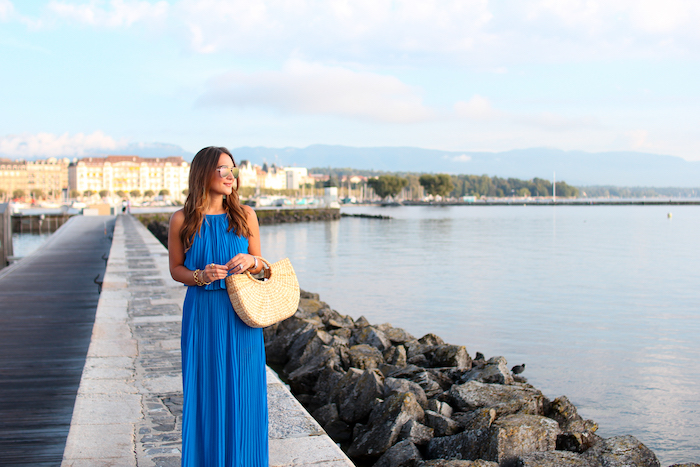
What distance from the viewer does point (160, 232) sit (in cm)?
3522

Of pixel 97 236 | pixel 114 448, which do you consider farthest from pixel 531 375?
pixel 97 236

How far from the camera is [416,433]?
5352 mm

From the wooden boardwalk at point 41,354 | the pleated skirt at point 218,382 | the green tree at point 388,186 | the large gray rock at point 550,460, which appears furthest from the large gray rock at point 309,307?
the green tree at point 388,186

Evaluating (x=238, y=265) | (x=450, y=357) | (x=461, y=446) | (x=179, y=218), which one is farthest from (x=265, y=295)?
(x=450, y=357)

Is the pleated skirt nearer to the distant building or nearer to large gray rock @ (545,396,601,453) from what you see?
large gray rock @ (545,396,601,453)

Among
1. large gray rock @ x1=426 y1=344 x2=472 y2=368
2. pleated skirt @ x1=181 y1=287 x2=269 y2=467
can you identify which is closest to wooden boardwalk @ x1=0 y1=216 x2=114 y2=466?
pleated skirt @ x1=181 y1=287 x2=269 y2=467

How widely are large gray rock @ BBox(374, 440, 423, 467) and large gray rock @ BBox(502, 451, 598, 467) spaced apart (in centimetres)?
78

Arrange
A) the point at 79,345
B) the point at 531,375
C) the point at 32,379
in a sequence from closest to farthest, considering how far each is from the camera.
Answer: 1. the point at 32,379
2. the point at 79,345
3. the point at 531,375

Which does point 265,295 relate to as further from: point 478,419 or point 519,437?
point 478,419

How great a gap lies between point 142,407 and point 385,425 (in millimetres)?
2220

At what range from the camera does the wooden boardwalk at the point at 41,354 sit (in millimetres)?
4569

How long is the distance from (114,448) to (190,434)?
3.69 ft

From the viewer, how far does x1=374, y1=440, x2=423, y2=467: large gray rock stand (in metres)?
5.02

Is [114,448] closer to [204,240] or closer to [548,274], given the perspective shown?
[204,240]
